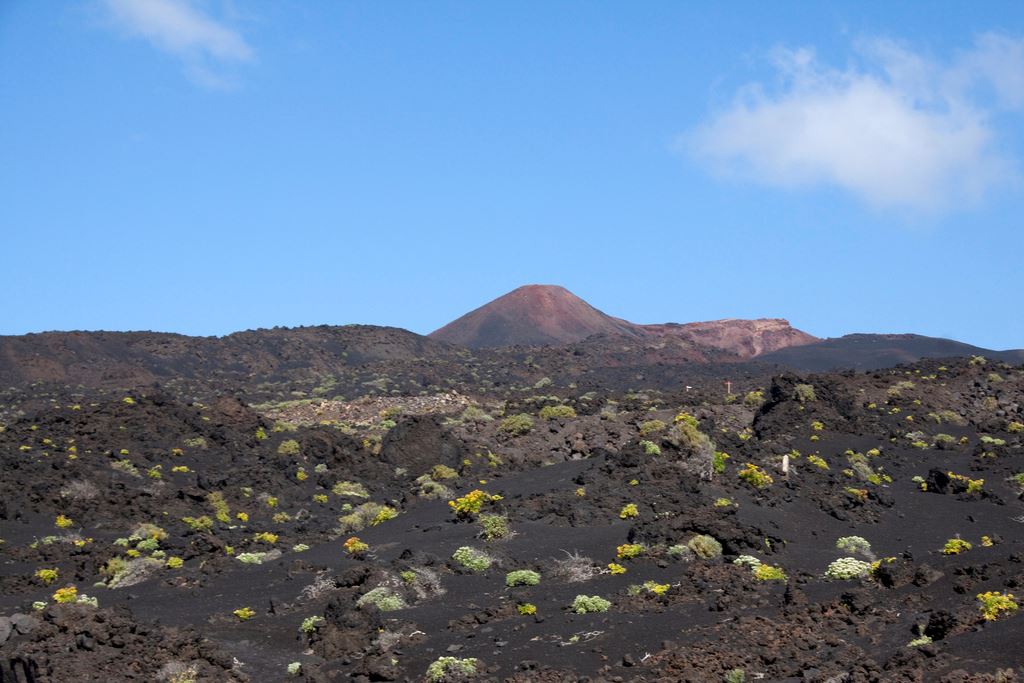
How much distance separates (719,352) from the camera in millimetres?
130250

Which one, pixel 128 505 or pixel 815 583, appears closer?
pixel 815 583

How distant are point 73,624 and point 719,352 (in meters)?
115

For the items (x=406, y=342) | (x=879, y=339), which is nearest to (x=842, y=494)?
(x=406, y=342)

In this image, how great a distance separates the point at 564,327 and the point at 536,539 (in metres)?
131

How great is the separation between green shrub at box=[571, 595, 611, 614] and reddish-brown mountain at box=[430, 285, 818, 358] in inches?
5066

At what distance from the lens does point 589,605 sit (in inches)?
834

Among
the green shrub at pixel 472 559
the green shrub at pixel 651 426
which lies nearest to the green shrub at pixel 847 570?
the green shrub at pixel 472 559

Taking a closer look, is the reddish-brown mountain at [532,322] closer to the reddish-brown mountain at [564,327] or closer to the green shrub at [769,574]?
the reddish-brown mountain at [564,327]

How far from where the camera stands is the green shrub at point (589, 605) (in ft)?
69.2

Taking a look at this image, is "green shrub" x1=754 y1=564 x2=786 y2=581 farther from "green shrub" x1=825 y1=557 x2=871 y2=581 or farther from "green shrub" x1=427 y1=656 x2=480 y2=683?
"green shrub" x1=427 y1=656 x2=480 y2=683

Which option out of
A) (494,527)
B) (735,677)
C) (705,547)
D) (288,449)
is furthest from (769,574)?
(288,449)

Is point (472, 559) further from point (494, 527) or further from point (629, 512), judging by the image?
point (629, 512)

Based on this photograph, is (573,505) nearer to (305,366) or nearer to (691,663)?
(691,663)

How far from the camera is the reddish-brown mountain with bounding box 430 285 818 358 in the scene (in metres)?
155
